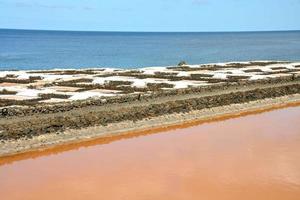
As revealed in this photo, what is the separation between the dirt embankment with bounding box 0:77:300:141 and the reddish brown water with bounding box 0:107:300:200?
0.91 meters

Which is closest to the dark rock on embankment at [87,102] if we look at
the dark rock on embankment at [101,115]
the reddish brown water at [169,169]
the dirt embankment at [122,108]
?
the dirt embankment at [122,108]

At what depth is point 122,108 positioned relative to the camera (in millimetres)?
13062

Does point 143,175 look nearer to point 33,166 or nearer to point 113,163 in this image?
point 113,163

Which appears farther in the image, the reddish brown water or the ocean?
the ocean

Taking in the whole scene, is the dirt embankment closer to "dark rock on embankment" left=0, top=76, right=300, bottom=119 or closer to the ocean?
"dark rock on embankment" left=0, top=76, right=300, bottom=119

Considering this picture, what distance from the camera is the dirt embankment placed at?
1136 centimetres

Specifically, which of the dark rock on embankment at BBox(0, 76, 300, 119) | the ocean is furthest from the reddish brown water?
the ocean

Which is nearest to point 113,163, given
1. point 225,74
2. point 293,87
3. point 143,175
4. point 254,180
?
point 143,175

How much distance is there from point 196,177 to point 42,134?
143 inches

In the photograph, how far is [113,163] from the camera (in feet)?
32.6

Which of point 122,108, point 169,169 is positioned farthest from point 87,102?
point 169,169

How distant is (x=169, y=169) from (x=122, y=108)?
12.8 feet

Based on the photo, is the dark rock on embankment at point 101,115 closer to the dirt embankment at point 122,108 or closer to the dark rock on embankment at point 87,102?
the dirt embankment at point 122,108

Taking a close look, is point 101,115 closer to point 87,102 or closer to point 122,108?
point 122,108
